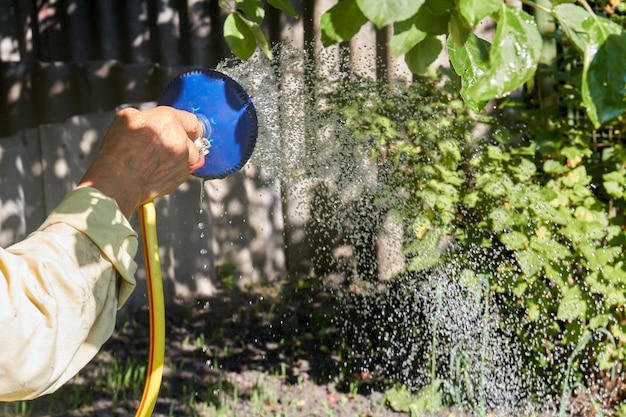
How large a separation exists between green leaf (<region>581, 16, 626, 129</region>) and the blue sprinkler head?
1216mm

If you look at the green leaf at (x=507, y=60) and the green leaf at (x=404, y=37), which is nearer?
the green leaf at (x=507, y=60)

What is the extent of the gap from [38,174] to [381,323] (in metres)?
1.84

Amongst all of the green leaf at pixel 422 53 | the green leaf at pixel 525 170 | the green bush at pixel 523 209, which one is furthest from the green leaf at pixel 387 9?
the green leaf at pixel 525 170

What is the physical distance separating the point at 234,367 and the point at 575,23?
339 centimetres

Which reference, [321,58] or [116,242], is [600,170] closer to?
[321,58]

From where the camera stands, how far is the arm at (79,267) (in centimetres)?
130

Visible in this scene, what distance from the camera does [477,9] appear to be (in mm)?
1070

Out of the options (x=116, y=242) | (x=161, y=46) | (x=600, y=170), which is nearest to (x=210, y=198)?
(x=161, y=46)

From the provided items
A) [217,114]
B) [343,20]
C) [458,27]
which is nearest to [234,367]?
[217,114]

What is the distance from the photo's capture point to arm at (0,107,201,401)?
1.30 metres

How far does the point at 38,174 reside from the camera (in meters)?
4.34

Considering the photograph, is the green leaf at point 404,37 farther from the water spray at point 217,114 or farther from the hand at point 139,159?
the water spray at point 217,114

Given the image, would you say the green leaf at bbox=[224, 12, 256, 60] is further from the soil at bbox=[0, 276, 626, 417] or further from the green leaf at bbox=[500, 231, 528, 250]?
the soil at bbox=[0, 276, 626, 417]

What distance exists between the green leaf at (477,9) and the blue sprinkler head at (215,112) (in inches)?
46.1
